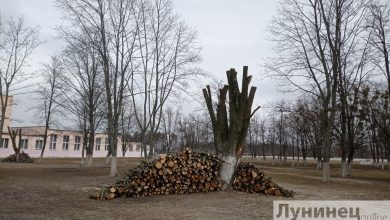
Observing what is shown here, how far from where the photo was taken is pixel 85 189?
47.5 ft

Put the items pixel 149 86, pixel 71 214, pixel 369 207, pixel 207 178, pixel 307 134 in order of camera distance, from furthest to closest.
→ pixel 307 134
pixel 149 86
pixel 207 178
pixel 369 207
pixel 71 214

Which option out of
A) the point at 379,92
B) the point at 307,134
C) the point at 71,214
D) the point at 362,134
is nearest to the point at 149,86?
the point at 71,214

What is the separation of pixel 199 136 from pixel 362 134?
2454 centimetres

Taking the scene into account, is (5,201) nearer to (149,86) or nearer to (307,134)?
(149,86)

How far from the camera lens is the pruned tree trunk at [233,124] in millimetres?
14180

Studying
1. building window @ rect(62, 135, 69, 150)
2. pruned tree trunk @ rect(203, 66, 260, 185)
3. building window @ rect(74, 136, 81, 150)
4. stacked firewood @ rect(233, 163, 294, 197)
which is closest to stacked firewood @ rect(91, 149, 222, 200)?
pruned tree trunk @ rect(203, 66, 260, 185)

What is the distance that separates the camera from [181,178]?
44.4 feet

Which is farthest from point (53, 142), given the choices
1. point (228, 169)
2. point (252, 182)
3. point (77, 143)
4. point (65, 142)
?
point (252, 182)

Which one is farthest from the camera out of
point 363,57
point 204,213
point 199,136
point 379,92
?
point 199,136

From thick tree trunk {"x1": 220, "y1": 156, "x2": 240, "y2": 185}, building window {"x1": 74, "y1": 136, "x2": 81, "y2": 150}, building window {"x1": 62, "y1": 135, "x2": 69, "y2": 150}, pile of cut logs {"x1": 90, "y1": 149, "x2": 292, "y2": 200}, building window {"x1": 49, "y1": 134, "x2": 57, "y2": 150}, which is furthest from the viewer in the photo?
building window {"x1": 74, "y1": 136, "x2": 81, "y2": 150}

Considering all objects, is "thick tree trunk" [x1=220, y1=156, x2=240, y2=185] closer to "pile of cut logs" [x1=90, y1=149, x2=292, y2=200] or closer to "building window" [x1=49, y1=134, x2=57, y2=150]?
"pile of cut logs" [x1=90, y1=149, x2=292, y2=200]

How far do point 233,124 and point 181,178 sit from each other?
278 centimetres

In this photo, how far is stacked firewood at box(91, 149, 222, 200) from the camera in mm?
12914

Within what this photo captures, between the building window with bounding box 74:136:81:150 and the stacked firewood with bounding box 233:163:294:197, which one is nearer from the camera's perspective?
the stacked firewood with bounding box 233:163:294:197
